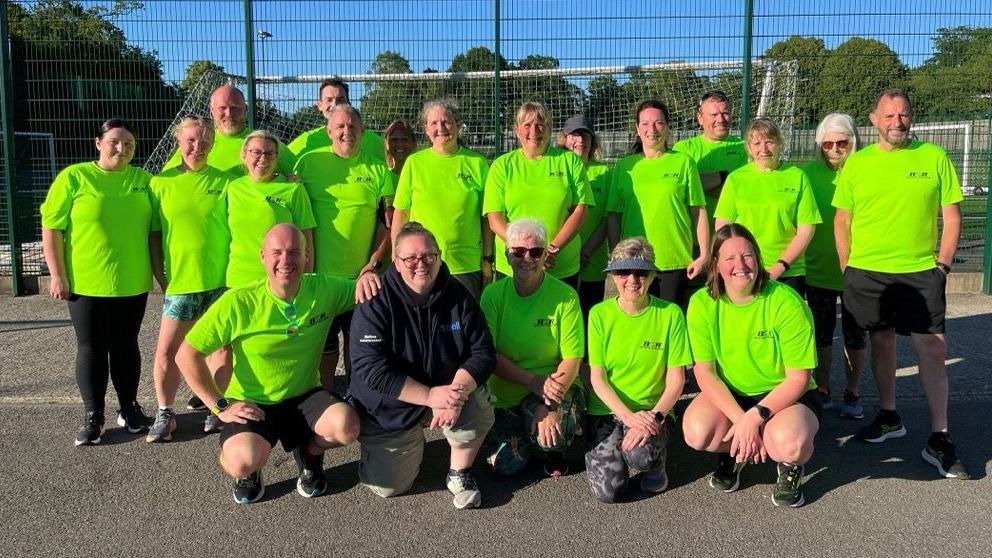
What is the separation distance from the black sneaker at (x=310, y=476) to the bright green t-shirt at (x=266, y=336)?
0.33 meters

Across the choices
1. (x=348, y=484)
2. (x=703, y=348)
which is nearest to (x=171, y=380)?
(x=348, y=484)

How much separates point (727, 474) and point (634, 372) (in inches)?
27.1

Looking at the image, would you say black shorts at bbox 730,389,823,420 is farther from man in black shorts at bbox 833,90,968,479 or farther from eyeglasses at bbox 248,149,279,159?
eyeglasses at bbox 248,149,279,159

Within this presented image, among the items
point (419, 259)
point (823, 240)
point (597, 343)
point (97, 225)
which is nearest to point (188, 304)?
point (97, 225)

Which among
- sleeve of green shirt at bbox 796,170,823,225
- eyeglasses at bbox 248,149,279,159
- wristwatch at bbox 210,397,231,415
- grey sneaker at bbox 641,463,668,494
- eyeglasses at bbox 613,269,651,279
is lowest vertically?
grey sneaker at bbox 641,463,668,494

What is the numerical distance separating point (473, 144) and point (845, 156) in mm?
4763

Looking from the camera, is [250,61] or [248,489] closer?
[248,489]

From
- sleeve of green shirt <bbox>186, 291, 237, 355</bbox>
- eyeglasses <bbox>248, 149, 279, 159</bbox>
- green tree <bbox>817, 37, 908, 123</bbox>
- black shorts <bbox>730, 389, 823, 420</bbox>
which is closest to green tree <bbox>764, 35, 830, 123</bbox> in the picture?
green tree <bbox>817, 37, 908, 123</bbox>

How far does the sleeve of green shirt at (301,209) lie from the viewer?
14.6 feet

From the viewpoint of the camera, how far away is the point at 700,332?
394 cm

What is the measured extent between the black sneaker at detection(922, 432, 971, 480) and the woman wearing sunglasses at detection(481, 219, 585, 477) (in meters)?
1.89

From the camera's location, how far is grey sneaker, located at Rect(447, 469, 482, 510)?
368 cm

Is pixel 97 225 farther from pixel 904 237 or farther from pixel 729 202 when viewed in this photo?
pixel 904 237

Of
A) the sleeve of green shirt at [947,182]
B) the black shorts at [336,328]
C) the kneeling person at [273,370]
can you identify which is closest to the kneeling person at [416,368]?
the kneeling person at [273,370]
